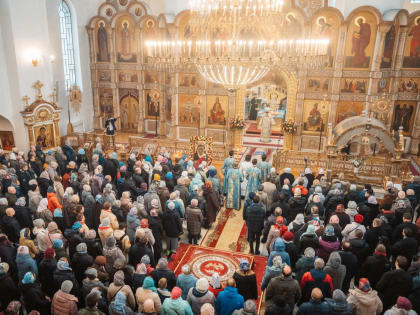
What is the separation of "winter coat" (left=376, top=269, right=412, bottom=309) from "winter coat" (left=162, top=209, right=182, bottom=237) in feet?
13.0

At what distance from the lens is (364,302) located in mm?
4840

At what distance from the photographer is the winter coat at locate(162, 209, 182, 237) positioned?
755 cm

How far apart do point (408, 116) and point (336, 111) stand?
3.19 meters

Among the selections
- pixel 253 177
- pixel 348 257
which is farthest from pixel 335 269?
pixel 253 177

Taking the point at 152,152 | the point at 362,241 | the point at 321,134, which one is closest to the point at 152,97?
the point at 152,152

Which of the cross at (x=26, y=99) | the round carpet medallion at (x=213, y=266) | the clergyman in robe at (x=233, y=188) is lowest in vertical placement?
the round carpet medallion at (x=213, y=266)

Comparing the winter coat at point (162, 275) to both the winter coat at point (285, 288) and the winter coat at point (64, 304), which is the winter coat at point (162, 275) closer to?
the winter coat at point (64, 304)

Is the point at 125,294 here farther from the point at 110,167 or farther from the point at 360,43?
the point at 360,43

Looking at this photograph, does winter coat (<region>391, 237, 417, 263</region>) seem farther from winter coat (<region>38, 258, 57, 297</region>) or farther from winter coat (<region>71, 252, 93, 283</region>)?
winter coat (<region>38, 258, 57, 297</region>)

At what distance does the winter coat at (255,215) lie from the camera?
25.1 ft

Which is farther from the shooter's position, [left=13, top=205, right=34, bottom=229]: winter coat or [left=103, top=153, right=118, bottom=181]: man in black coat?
[left=103, top=153, right=118, bottom=181]: man in black coat

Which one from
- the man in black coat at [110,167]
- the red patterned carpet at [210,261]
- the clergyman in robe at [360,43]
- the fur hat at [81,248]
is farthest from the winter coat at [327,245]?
the clergyman in robe at [360,43]

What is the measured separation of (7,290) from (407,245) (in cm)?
671

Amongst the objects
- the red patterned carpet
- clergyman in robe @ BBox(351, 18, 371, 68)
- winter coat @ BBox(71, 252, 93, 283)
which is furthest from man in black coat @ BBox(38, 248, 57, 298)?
clergyman in robe @ BBox(351, 18, 371, 68)
